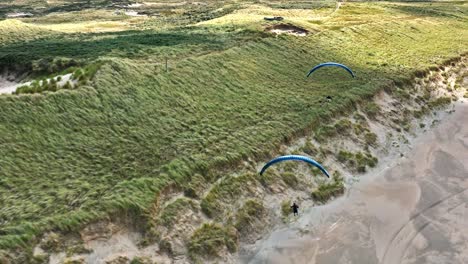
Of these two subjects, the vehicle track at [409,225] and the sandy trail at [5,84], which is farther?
the sandy trail at [5,84]

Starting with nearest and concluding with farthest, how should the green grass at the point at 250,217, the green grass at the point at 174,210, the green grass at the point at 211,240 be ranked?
the green grass at the point at 211,240 < the green grass at the point at 174,210 < the green grass at the point at 250,217

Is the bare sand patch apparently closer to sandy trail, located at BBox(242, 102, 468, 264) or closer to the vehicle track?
sandy trail, located at BBox(242, 102, 468, 264)

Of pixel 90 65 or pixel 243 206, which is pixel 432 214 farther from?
pixel 90 65

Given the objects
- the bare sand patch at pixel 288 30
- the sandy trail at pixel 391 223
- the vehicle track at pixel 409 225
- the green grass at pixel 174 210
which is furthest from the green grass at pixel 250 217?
the bare sand patch at pixel 288 30

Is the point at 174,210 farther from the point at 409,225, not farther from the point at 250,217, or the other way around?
the point at 409,225

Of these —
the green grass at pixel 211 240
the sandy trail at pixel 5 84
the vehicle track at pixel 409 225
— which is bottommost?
the vehicle track at pixel 409 225

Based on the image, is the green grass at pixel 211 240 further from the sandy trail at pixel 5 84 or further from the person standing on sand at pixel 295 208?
the sandy trail at pixel 5 84

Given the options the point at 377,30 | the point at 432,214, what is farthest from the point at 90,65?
the point at 377,30

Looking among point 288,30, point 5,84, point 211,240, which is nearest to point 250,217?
point 211,240
